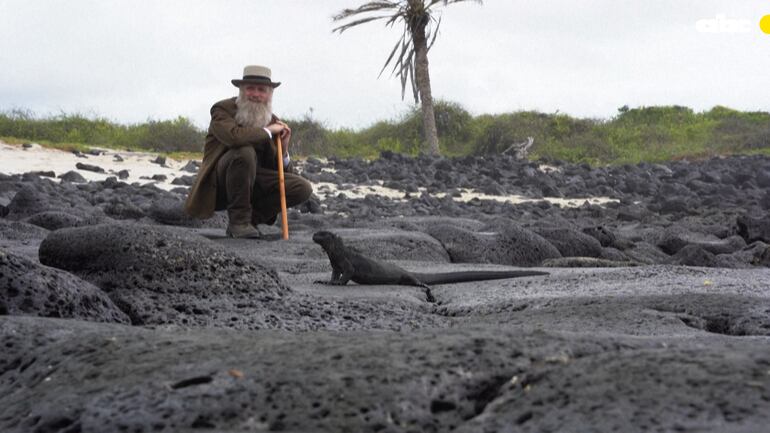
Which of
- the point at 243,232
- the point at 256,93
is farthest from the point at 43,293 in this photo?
the point at 256,93

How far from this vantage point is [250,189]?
873cm

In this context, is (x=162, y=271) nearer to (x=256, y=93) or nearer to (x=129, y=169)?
(x=256, y=93)

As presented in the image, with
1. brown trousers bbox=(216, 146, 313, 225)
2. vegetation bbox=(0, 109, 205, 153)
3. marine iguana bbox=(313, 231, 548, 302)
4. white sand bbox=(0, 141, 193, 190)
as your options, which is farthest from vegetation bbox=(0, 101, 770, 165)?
marine iguana bbox=(313, 231, 548, 302)

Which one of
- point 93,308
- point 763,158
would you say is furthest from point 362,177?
point 93,308

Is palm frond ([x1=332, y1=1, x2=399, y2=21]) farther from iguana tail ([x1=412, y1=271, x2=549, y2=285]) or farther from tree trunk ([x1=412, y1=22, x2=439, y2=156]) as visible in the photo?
iguana tail ([x1=412, y1=271, x2=549, y2=285])

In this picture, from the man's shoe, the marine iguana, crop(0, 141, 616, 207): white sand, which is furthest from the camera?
crop(0, 141, 616, 207): white sand

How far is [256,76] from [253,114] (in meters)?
0.33

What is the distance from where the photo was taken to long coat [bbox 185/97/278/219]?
855 centimetres

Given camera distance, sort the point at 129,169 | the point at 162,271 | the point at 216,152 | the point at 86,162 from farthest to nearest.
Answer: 1. the point at 86,162
2. the point at 129,169
3. the point at 216,152
4. the point at 162,271

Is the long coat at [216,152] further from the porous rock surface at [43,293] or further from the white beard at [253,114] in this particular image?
the porous rock surface at [43,293]

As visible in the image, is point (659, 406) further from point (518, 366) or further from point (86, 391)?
point (86, 391)

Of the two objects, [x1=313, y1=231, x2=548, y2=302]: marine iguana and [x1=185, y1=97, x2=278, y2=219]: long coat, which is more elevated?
[x1=185, y1=97, x2=278, y2=219]: long coat

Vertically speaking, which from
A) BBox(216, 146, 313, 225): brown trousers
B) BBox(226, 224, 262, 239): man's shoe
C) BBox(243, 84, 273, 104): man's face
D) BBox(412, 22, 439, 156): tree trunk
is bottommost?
BBox(226, 224, 262, 239): man's shoe

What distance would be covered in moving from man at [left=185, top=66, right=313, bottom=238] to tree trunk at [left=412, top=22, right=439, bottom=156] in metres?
13.8
